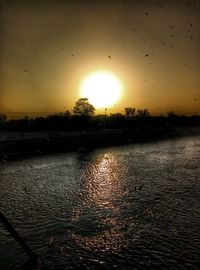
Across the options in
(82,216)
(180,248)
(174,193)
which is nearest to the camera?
(180,248)

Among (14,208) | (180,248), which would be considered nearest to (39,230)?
(14,208)

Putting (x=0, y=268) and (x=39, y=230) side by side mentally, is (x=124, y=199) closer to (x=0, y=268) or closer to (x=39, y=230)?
(x=39, y=230)

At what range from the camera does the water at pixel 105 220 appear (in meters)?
15.0

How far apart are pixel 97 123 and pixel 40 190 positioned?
117 m

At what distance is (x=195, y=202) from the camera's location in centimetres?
2462

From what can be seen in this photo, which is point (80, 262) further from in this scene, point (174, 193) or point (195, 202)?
point (174, 193)

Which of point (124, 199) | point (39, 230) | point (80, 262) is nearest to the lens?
point (80, 262)

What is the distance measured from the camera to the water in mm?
14992

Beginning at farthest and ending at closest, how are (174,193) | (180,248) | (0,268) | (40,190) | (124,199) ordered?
1. (40,190)
2. (174,193)
3. (124,199)
4. (180,248)
5. (0,268)

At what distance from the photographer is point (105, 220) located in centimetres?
2062

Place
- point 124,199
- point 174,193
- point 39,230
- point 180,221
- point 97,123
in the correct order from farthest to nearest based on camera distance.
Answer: point 97,123
point 174,193
point 124,199
point 180,221
point 39,230

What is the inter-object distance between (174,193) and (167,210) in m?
6.02

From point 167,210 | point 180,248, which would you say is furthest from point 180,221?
point 180,248

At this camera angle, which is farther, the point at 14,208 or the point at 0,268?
the point at 14,208
